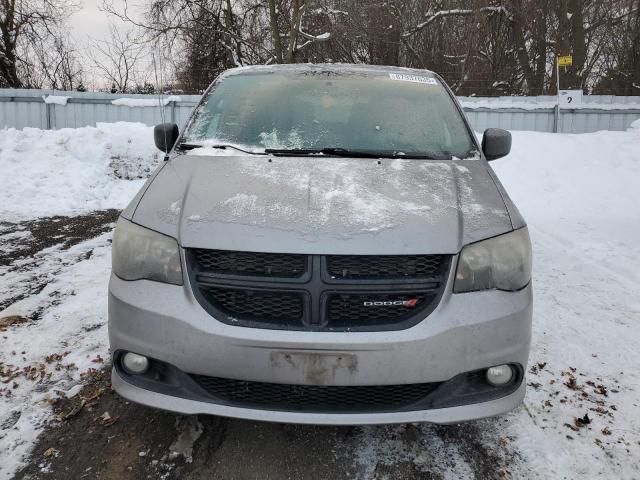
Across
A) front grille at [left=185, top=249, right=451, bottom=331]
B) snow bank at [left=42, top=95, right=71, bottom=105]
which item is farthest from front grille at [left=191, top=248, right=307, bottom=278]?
snow bank at [left=42, top=95, right=71, bottom=105]

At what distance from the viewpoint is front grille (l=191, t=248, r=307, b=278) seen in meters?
1.97

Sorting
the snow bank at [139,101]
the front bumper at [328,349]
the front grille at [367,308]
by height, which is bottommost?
the front bumper at [328,349]

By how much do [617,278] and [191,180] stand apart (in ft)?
13.1

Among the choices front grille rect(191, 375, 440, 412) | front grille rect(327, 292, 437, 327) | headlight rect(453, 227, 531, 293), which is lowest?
front grille rect(191, 375, 440, 412)

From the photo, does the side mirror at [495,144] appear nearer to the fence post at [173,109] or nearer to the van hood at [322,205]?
the van hood at [322,205]

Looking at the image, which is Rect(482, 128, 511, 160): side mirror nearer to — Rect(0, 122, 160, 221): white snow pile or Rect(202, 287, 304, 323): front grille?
Rect(202, 287, 304, 323): front grille

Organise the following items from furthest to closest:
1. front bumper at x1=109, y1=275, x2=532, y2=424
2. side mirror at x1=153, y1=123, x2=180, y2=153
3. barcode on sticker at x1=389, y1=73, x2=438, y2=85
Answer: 1. barcode on sticker at x1=389, y1=73, x2=438, y2=85
2. side mirror at x1=153, y1=123, x2=180, y2=153
3. front bumper at x1=109, y1=275, x2=532, y2=424

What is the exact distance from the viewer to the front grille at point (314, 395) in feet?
6.50

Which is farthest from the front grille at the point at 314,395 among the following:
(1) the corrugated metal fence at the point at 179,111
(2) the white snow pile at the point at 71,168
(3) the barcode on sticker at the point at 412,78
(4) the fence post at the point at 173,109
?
(4) the fence post at the point at 173,109

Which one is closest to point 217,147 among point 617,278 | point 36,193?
point 617,278

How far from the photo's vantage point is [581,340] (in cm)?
338

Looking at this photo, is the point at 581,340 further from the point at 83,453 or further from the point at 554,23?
the point at 554,23

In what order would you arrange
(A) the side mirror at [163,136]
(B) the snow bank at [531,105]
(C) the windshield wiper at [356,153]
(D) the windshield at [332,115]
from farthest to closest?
(B) the snow bank at [531,105], (A) the side mirror at [163,136], (D) the windshield at [332,115], (C) the windshield wiper at [356,153]

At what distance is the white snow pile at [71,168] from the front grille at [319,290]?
5.86m
